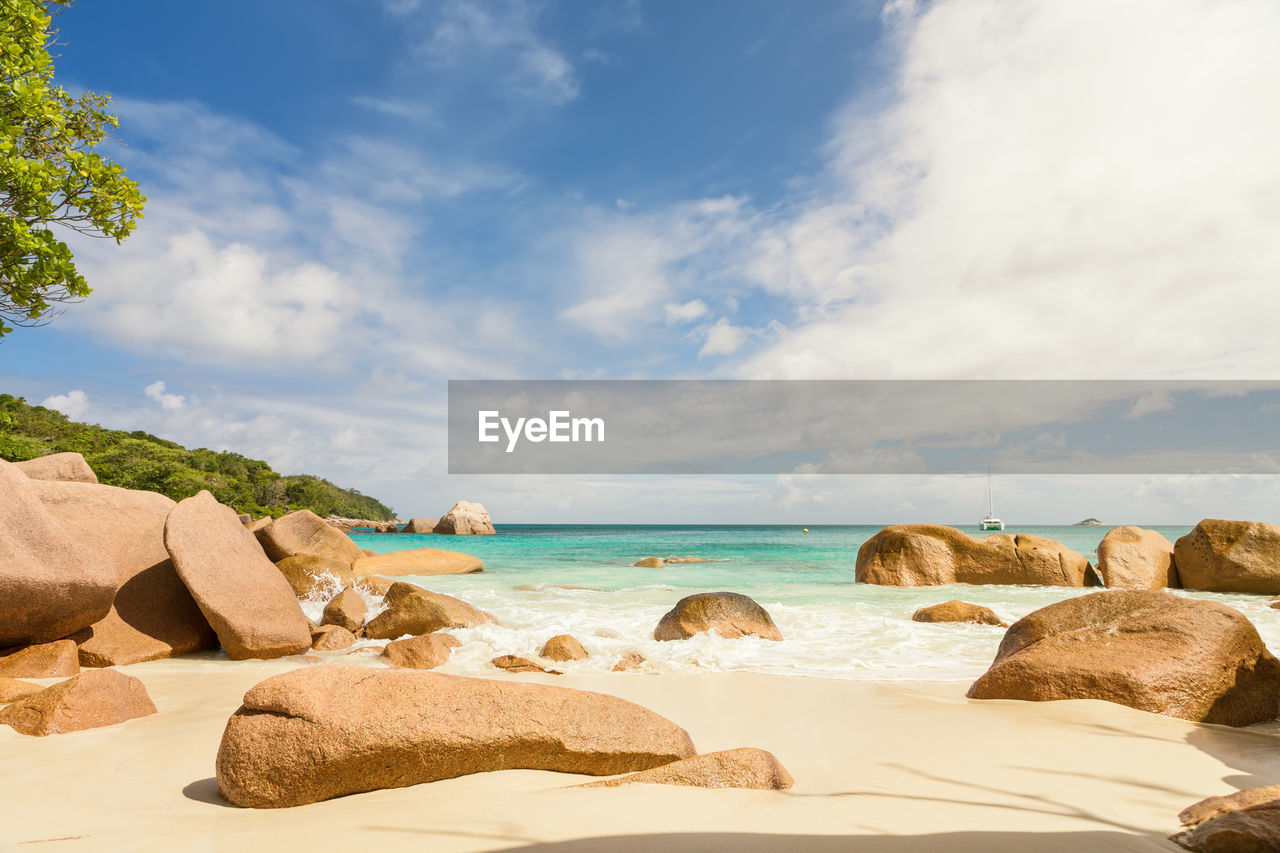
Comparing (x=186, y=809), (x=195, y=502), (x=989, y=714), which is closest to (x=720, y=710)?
(x=989, y=714)

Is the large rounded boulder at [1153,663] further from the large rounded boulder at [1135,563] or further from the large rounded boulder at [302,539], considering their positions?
the large rounded boulder at [1135,563]

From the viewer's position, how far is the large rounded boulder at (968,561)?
15305 millimetres

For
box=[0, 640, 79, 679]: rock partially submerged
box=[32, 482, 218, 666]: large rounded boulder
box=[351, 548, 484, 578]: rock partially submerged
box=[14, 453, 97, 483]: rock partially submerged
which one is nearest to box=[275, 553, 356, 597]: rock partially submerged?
box=[14, 453, 97, 483]: rock partially submerged

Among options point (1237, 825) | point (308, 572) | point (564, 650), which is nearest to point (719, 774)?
point (1237, 825)

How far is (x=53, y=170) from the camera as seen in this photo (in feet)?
22.5

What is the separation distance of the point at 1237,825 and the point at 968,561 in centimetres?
1474

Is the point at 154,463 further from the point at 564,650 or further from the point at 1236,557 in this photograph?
the point at 1236,557

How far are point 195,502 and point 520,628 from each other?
14.5 feet

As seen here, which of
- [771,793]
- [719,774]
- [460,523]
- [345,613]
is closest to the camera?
[771,793]

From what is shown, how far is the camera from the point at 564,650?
23.9 feet

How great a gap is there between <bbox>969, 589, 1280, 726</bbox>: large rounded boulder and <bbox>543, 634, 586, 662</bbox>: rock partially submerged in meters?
3.99

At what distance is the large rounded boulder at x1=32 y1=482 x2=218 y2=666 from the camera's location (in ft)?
22.1

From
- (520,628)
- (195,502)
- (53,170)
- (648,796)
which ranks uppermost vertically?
(53,170)

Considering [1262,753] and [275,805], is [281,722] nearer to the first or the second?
[275,805]
